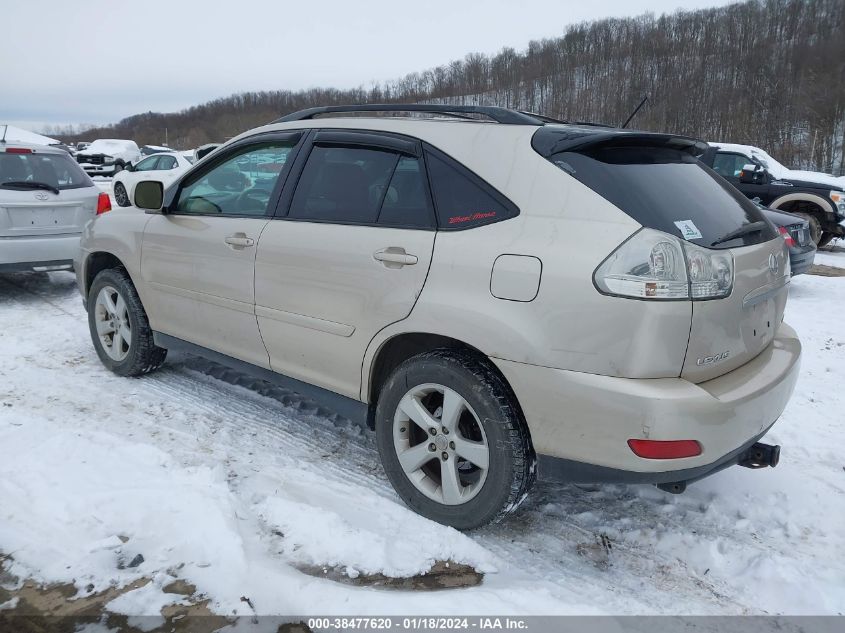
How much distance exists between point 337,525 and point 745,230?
2.14 meters

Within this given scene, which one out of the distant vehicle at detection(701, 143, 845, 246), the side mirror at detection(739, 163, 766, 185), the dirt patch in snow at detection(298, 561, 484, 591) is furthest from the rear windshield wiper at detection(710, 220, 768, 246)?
the side mirror at detection(739, 163, 766, 185)

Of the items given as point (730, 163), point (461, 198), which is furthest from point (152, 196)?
point (730, 163)

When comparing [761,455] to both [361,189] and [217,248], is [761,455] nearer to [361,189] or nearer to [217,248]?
[361,189]

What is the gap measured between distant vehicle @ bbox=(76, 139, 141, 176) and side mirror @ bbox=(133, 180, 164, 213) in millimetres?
30449

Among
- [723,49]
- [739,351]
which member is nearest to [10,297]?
[739,351]

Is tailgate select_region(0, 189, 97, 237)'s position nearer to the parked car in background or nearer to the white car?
the parked car in background

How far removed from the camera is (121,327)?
4496mm

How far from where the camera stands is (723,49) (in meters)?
52.1

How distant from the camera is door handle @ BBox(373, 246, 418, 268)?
2.71 m

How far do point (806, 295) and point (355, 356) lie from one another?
6739mm

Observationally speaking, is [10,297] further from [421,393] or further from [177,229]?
[421,393]

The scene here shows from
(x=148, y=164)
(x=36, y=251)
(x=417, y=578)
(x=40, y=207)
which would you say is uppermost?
(x=148, y=164)

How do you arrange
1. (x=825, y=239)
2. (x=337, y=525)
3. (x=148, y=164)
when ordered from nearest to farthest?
1. (x=337, y=525)
2. (x=825, y=239)
3. (x=148, y=164)

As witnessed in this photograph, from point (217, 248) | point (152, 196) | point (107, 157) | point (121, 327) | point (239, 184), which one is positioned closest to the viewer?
point (217, 248)
